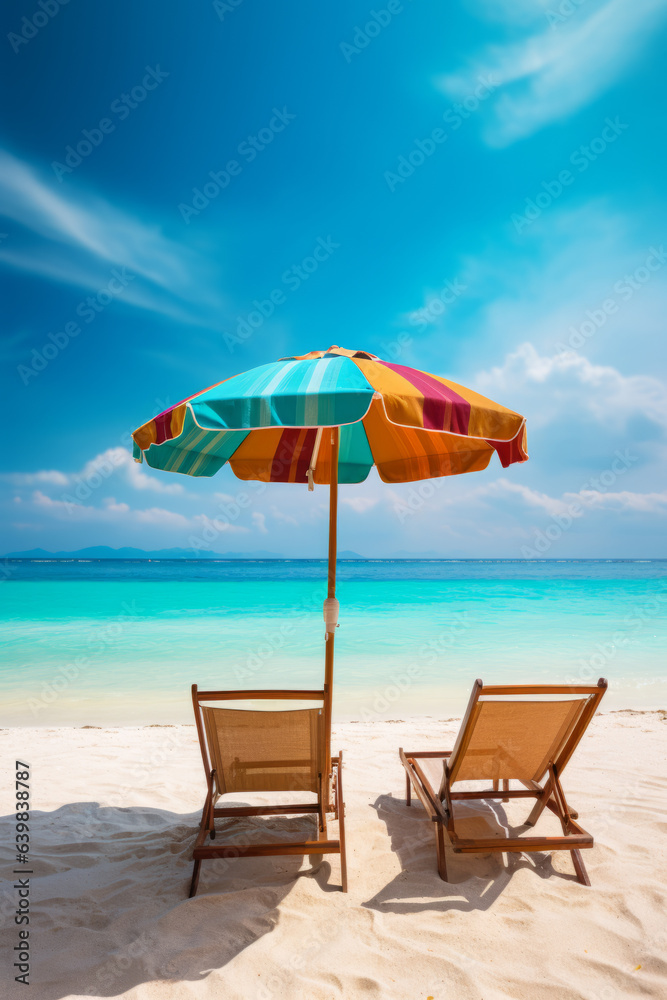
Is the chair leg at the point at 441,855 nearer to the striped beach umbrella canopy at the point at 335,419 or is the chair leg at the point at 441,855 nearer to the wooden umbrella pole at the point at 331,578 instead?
the wooden umbrella pole at the point at 331,578

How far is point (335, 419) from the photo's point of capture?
5.29 ft

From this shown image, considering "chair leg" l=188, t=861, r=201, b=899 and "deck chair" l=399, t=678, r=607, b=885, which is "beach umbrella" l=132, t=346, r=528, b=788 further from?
"chair leg" l=188, t=861, r=201, b=899

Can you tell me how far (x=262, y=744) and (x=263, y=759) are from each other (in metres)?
0.11

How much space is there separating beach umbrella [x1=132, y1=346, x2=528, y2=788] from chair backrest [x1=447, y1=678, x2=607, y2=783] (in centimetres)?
69

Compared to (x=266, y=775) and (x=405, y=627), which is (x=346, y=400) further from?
(x=405, y=627)

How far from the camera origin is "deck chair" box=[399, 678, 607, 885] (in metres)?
2.22

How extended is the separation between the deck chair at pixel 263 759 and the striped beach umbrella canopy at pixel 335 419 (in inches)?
51.1

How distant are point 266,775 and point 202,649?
754cm

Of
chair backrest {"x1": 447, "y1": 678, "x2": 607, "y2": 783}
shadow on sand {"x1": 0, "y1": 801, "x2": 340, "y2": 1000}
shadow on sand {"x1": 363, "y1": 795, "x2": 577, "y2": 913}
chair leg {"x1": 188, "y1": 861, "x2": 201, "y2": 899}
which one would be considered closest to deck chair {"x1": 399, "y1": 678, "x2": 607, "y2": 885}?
chair backrest {"x1": 447, "y1": 678, "x2": 607, "y2": 783}

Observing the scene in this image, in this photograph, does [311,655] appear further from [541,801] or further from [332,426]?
[332,426]

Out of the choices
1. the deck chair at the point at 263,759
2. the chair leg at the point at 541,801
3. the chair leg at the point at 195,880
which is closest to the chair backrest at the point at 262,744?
the deck chair at the point at 263,759

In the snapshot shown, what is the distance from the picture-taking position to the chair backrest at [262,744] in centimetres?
230

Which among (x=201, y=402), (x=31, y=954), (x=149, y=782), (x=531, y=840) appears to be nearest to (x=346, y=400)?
(x=201, y=402)

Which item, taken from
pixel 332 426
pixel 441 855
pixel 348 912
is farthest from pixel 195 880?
pixel 332 426
